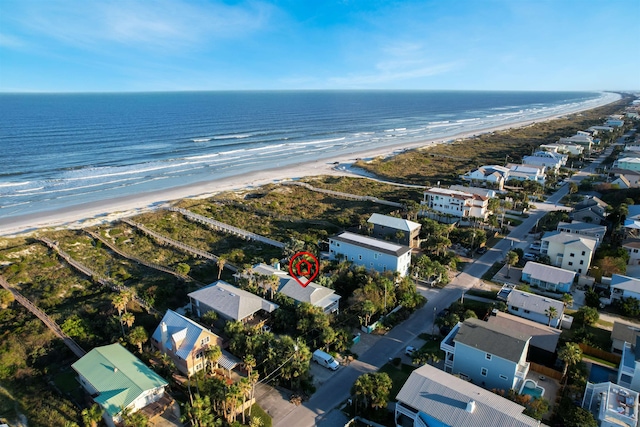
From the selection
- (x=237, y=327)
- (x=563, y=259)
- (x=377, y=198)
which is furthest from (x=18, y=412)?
(x=377, y=198)

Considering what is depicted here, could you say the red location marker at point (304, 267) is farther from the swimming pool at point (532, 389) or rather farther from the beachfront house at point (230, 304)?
the swimming pool at point (532, 389)

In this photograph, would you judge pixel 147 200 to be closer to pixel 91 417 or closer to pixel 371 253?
pixel 371 253

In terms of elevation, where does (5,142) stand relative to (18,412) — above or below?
above

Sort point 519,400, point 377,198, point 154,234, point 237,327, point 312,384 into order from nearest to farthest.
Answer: point 519,400 < point 312,384 < point 237,327 < point 154,234 < point 377,198

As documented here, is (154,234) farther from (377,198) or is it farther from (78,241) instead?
(377,198)

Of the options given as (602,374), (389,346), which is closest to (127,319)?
(389,346)

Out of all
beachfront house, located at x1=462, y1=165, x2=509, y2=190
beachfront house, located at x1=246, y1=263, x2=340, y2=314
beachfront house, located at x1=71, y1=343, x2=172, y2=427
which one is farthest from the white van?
beachfront house, located at x1=462, y1=165, x2=509, y2=190

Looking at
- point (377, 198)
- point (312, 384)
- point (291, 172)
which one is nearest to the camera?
point (312, 384)
